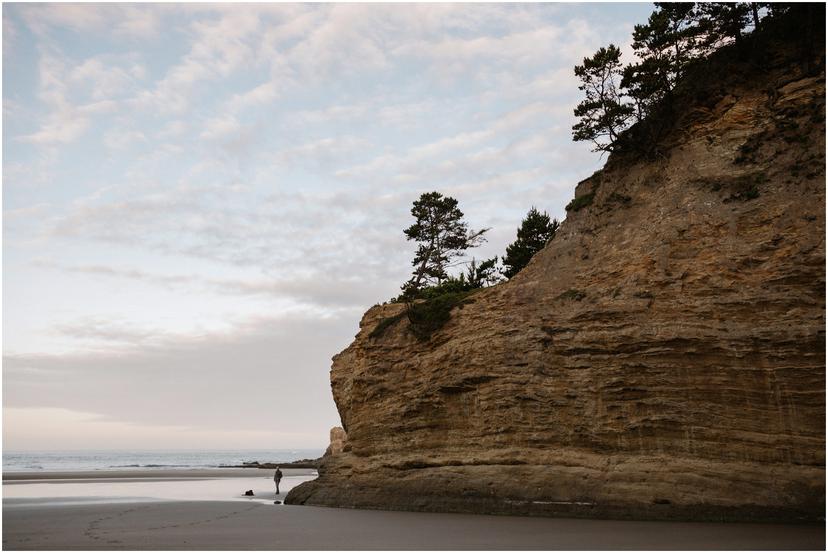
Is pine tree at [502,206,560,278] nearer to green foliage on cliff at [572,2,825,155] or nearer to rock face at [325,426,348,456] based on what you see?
green foliage on cliff at [572,2,825,155]

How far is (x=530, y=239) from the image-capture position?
33219mm

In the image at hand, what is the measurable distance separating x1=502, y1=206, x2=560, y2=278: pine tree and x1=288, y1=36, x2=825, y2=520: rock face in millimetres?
7552

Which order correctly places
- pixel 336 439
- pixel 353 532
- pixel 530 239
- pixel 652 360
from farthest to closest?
pixel 336 439
pixel 530 239
pixel 652 360
pixel 353 532

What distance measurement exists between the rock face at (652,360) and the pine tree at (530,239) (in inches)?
297

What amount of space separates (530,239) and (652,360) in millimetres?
14807

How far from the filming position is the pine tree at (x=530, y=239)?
3291cm

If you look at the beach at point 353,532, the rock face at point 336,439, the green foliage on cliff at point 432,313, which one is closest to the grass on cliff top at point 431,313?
the green foliage on cliff at point 432,313

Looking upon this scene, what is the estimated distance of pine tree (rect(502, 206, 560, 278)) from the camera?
108ft

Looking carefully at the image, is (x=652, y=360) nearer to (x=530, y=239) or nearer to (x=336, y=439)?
(x=530, y=239)

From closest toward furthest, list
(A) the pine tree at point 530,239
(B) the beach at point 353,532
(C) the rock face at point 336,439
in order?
(B) the beach at point 353,532 → (A) the pine tree at point 530,239 → (C) the rock face at point 336,439

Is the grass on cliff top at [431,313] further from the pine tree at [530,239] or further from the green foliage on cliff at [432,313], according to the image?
the pine tree at [530,239]

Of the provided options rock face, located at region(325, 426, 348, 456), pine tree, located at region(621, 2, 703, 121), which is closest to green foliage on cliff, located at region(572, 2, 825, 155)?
pine tree, located at region(621, 2, 703, 121)

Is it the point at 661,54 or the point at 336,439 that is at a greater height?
the point at 661,54

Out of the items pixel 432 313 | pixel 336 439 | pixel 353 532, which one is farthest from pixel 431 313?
pixel 336 439
